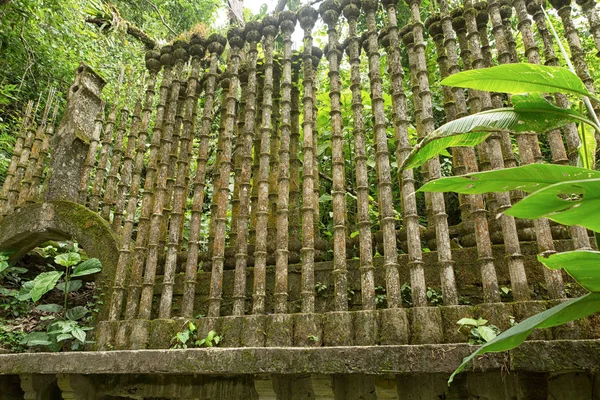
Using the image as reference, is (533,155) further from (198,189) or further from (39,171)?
(39,171)

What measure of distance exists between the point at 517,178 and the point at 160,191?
9.28 ft

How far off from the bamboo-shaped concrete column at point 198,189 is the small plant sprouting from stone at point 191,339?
0.15 meters

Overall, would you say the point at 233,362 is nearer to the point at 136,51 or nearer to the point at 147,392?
the point at 147,392

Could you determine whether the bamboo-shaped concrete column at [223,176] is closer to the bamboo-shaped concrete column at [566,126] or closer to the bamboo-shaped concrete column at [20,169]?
the bamboo-shaped concrete column at [566,126]

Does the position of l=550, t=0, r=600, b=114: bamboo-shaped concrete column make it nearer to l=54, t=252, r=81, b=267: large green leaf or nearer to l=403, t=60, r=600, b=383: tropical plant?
l=403, t=60, r=600, b=383: tropical plant

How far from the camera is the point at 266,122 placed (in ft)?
10.7

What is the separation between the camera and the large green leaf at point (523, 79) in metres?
1.29

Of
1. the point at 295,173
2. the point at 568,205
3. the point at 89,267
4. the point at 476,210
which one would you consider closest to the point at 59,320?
the point at 89,267

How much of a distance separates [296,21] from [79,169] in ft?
8.76

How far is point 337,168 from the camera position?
2.93m

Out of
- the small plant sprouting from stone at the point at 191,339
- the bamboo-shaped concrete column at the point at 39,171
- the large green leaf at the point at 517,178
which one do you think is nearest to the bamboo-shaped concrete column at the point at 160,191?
the small plant sprouting from stone at the point at 191,339

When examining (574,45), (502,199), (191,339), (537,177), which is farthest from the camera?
(191,339)

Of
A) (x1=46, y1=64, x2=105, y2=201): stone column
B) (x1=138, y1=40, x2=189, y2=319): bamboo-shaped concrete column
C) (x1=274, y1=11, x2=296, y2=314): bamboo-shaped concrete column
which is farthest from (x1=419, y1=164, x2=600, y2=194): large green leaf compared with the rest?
(x1=46, y1=64, x2=105, y2=201): stone column

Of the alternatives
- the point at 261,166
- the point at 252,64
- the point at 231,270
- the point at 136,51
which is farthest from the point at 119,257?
the point at 136,51
